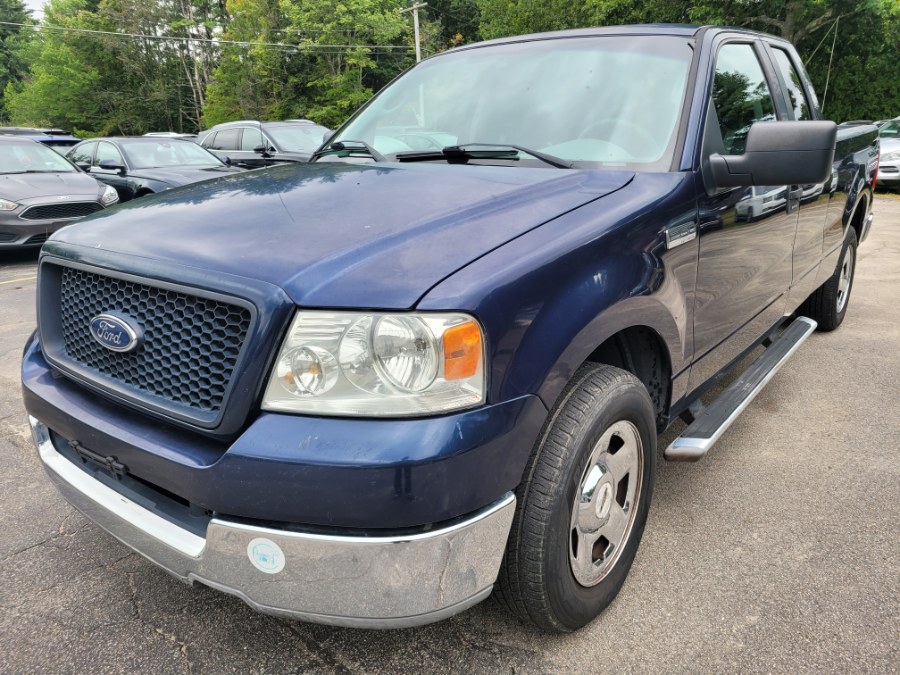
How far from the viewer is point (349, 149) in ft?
9.74

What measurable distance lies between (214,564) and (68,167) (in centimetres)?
991

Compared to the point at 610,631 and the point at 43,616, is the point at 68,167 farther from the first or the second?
the point at 610,631

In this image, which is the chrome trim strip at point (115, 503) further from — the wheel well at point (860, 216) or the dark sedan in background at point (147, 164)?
the dark sedan in background at point (147, 164)

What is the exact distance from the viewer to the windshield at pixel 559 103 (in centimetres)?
241

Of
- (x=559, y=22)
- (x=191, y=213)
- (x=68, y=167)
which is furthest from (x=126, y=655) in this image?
(x=559, y=22)

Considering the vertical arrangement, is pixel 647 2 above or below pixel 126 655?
above

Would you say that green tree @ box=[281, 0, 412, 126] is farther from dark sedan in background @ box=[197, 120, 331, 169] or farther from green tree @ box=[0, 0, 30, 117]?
green tree @ box=[0, 0, 30, 117]

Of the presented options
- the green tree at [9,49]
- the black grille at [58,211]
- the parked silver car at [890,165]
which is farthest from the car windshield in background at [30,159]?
the green tree at [9,49]

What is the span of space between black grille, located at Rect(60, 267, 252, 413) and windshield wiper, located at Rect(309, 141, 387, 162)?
1.23 meters

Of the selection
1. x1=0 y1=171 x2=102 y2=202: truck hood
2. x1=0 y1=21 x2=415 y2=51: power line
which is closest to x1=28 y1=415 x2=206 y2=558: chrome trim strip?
x1=0 y1=171 x2=102 y2=202: truck hood

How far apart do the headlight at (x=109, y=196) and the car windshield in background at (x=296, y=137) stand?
2734 millimetres

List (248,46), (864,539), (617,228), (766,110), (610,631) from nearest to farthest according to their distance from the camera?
(617,228), (610,631), (864,539), (766,110), (248,46)

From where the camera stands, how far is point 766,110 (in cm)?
316

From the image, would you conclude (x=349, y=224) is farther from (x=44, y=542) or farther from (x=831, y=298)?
(x=831, y=298)
